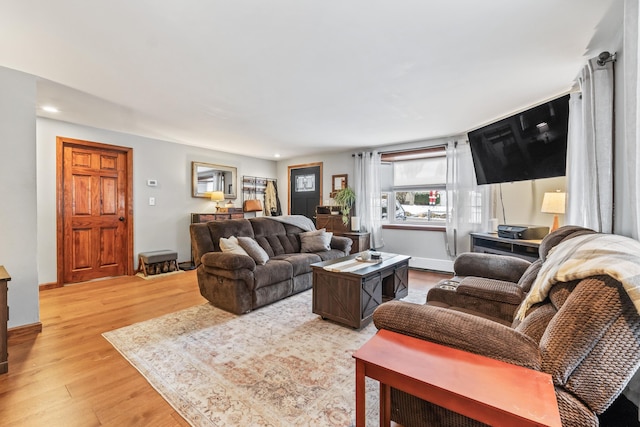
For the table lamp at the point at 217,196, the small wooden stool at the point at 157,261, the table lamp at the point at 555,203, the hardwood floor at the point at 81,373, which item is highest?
the table lamp at the point at 217,196

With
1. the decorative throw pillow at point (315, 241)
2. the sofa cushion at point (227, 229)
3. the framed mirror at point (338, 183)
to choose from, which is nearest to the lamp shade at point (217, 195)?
the sofa cushion at point (227, 229)

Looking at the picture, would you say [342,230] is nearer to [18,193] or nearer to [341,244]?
[341,244]

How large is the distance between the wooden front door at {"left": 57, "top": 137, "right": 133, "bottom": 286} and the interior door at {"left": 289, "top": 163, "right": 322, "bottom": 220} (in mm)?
3286

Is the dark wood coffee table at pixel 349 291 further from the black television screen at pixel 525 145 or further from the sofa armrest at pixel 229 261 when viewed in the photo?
the black television screen at pixel 525 145

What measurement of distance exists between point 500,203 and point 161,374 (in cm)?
452

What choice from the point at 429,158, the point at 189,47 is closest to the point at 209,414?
A: the point at 189,47

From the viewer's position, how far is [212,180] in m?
5.63

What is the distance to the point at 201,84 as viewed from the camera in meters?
2.59

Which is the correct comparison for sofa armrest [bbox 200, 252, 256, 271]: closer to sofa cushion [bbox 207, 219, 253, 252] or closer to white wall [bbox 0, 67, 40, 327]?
sofa cushion [bbox 207, 219, 253, 252]

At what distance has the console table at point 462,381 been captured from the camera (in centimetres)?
79

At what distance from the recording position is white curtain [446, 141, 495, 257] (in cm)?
414

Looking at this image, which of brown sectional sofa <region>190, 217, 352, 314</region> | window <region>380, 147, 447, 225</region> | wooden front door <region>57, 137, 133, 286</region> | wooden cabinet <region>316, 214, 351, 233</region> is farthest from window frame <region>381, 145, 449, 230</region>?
wooden front door <region>57, 137, 133, 286</region>

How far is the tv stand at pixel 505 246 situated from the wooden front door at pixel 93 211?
532cm

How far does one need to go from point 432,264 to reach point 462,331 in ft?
13.0
